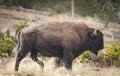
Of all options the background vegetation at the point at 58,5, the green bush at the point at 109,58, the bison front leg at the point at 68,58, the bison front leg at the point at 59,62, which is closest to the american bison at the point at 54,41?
the bison front leg at the point at 68,58

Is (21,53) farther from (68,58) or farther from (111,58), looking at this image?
(111,58)

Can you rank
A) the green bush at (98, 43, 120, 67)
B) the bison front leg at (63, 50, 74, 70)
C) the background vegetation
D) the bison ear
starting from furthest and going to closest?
the background vegetation
the green bush at (98, 43, 120, 67)
the bison ear
the bison front leg at (63, 50, 74, 70)

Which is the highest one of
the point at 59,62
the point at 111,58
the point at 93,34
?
the point at 93,34

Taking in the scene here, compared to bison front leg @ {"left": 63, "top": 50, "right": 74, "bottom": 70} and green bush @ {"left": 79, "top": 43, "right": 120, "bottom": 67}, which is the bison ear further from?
green bush @ {"left": 79, "top": 43, "right": 120, "bottom": 67}

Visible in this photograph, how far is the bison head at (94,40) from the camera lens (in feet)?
61.0

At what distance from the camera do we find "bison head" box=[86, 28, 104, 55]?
61.0 feet

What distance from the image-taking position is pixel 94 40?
1888 centimetres

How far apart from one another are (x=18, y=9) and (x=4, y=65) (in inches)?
1209

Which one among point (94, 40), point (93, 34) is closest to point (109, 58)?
point (94, 40)

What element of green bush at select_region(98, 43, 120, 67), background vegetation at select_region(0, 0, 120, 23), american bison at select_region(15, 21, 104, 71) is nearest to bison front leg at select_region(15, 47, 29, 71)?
american bison at select_region(15, 21, 104, 71)

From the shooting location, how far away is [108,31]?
128ft

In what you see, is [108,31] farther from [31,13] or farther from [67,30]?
[67,30]

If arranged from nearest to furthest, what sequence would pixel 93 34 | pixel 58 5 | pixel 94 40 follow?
1. pixel 93 34
2. pixel 94 40
3. pixel 58 5

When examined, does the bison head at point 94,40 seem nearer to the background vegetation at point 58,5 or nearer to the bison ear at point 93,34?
the bison ear at point 93,34
